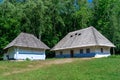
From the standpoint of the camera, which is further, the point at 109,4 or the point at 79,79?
the point at 109,4

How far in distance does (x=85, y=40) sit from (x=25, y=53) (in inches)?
434

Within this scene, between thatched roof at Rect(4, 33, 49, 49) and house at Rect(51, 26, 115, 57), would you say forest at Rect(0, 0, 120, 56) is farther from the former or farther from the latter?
thatched roof at Rect(4, 33, 49, 49)

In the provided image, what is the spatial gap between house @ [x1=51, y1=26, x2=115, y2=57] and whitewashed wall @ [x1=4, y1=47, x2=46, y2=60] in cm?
620

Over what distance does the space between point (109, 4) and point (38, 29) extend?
20496 mm

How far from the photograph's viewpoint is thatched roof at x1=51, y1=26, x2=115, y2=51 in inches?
1671

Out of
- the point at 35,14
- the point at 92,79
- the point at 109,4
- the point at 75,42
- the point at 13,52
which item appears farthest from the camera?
the point at 109,4

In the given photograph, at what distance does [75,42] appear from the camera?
46.4 meters

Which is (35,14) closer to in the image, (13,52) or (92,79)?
(13,52)

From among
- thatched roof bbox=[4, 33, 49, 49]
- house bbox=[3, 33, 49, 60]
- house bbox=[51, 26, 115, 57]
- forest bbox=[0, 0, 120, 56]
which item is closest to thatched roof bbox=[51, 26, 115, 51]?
house bbox=[51, 26, 115, 57]

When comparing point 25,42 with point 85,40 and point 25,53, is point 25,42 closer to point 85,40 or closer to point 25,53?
point 25,53

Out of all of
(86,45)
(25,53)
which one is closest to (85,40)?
(86,45)

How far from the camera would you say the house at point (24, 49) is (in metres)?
40.9

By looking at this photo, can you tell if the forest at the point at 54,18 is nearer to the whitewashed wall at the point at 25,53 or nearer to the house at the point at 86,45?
the house at the point at 86,45

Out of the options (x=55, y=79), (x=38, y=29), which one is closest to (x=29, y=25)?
(x=38, y=29)
